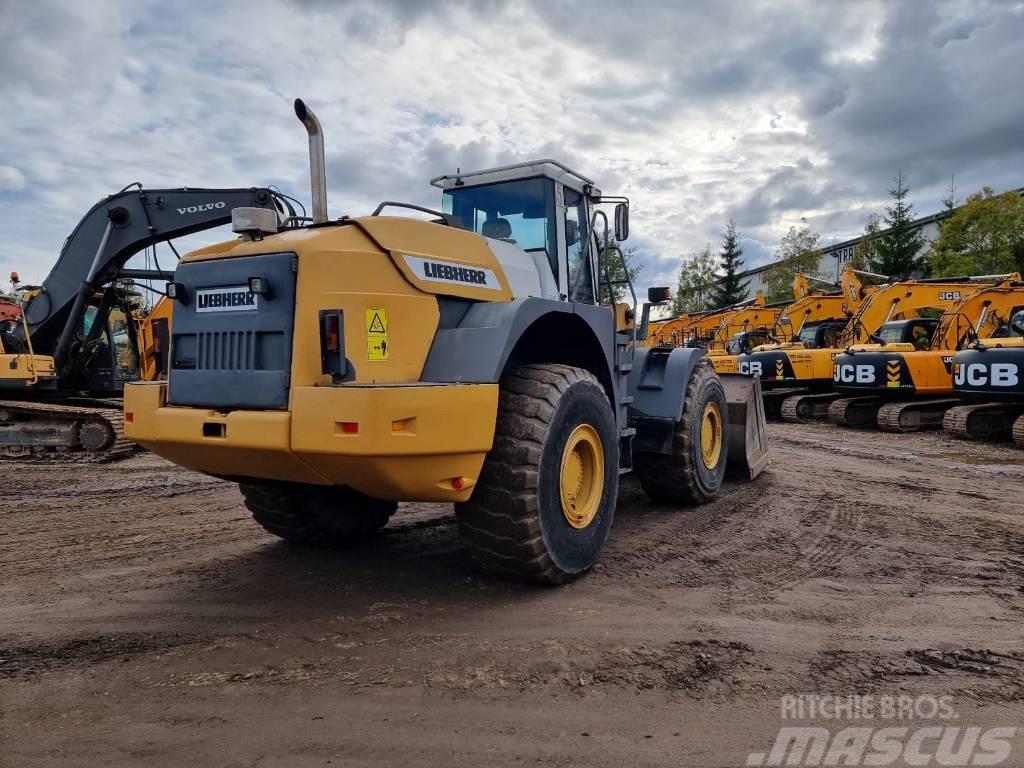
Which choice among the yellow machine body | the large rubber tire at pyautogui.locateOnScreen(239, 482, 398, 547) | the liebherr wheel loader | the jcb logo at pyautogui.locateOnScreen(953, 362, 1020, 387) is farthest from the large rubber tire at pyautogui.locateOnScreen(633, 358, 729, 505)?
the jcb logo at pyautogui.locateOnScreen(953, 362, 1020, 387)

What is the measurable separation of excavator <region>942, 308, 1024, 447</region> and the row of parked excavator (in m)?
0.02

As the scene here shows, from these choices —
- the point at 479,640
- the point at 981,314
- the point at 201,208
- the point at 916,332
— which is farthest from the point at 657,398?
the point at 916,332

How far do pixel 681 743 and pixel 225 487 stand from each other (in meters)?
6.64

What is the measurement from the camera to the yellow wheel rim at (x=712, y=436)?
687 cm

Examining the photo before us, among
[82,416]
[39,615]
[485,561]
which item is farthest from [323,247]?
[82,416]

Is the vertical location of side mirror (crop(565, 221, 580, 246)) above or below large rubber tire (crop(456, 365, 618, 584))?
above

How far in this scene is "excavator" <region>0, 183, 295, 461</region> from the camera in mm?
10844

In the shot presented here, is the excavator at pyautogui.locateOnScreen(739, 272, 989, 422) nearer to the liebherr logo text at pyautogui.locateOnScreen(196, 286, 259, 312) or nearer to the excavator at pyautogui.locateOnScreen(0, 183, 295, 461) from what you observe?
the excavator at pyautogui.locateOnScreen(0, 183, 295, 461)

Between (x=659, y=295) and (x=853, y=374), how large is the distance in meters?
10.3

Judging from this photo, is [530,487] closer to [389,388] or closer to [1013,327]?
[389,388]

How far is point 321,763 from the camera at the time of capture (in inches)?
100.0

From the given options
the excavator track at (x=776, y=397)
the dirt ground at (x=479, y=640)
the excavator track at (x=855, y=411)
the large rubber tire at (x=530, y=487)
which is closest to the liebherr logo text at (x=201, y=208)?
the dirt ground at (x=479, y=640)

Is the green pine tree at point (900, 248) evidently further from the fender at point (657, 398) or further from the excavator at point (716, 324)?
the fender at point (657, 398)

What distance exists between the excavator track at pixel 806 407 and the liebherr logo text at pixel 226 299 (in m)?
14.5
